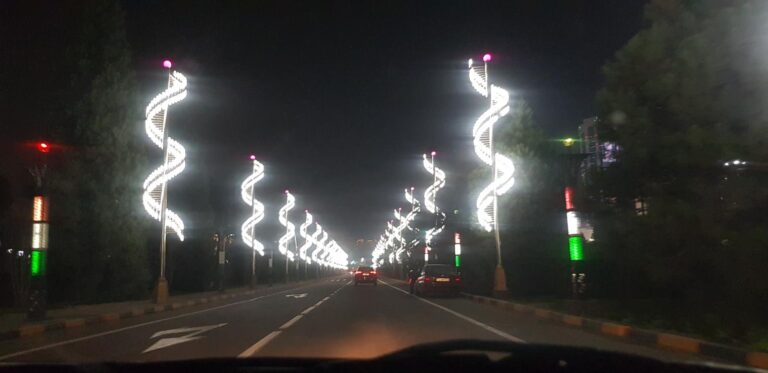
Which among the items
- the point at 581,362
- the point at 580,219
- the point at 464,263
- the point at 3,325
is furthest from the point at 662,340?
the point at 464,263

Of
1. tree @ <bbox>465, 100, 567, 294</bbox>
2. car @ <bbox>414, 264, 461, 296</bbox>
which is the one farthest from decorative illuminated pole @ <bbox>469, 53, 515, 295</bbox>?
car @ <bbox>414, 264, 461, 296</bbox>

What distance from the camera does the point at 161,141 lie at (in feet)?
106

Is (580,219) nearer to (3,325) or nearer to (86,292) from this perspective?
(3,325)

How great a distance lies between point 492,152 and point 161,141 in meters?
14.6

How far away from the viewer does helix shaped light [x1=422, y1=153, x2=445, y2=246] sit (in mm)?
47812

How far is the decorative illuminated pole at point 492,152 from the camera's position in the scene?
98.2ft

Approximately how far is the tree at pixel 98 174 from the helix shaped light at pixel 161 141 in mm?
796

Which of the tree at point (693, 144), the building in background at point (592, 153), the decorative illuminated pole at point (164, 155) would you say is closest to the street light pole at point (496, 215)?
the building in background at point (592, 153)

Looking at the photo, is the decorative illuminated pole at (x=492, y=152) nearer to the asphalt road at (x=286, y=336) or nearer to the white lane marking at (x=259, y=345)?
the asphalt road at (x=286, y=336)

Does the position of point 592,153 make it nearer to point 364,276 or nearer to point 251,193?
point 251,193

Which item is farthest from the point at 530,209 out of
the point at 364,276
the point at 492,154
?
the point at 364,276

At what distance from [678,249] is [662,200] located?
1.21 m

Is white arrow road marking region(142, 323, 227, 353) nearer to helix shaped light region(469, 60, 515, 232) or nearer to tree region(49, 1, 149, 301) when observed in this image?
tree region(49, 1, 149, 301)

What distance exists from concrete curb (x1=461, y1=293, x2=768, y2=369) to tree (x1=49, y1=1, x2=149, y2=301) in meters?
20.0
